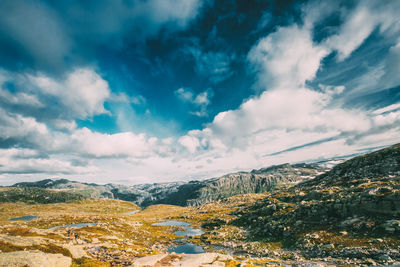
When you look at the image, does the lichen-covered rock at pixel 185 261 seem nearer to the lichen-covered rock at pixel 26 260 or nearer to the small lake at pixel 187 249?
the lichen-covered rock at pixel 26 260

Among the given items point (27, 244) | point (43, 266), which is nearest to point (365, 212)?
point (43, 266)

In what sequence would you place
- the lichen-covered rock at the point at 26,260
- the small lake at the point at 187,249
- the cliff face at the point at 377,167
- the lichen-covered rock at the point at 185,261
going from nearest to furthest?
the lichen-covered rock at the point at 26,260, the lichen-covered rock at the point at 185,261, the small lake at the point at 187,249, the cliff face at the point at 377,167

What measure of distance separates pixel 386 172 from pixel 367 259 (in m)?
73.6

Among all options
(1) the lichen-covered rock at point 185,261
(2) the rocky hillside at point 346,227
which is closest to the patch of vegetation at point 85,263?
(1) the lichen-covered rock at point 185,261

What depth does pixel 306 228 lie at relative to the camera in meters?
58.5

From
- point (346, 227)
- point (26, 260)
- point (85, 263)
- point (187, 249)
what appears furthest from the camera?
point (187, 249)

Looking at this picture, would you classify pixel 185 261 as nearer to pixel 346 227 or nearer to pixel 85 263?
pixel 85 263

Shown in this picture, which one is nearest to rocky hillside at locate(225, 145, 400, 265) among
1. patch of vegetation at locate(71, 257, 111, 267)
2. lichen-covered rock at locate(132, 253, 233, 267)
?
lichen-covered rock at locate(132, 253, 233, 267)

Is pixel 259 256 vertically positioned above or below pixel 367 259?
below

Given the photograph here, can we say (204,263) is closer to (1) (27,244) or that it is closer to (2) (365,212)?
(1) (27,244)

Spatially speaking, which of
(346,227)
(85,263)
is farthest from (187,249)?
(346,227)

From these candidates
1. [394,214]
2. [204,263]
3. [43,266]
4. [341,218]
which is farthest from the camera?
[341,218]

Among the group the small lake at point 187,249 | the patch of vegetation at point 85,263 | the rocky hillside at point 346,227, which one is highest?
the patch of vegetation at point 85,263

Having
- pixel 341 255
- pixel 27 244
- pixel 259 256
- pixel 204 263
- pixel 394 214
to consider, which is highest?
pixel 27 244
